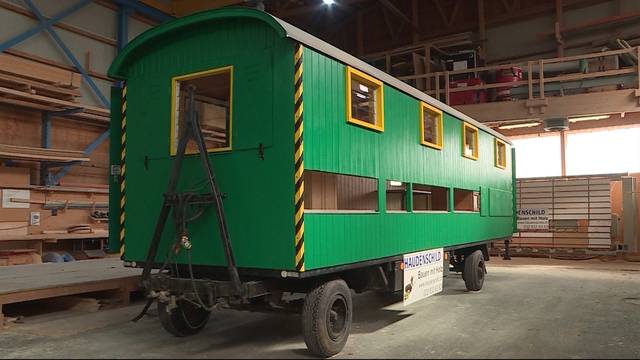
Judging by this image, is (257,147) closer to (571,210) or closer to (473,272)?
(473,272)

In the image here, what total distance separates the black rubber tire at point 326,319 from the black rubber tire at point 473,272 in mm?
4839

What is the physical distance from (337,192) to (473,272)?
3.77m

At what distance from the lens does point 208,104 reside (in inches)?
261

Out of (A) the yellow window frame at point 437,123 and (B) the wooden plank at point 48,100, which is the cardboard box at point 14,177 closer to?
(B) the wooden plank at point 48,100

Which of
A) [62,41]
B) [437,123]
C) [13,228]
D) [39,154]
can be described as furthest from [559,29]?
[13,228]

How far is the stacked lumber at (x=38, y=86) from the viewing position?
10820mm

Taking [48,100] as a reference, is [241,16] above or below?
below

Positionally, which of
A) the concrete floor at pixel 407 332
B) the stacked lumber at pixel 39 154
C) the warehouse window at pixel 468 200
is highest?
the stacked lumber at pixel 39 154

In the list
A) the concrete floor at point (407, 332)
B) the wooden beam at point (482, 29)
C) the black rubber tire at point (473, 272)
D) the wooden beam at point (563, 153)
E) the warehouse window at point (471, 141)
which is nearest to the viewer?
the concrete floor at point (407, 332)

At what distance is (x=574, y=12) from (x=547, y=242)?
809 centimetres

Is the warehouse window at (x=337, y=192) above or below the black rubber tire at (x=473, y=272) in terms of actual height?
above

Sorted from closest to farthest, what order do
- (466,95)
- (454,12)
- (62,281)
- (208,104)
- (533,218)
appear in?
1. (208,104)
2. (62,281)
3. (466,95)
4. (533,218)
5. (454,12)

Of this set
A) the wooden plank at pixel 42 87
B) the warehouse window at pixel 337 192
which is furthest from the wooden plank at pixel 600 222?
the wooden plank at pixel 42 87

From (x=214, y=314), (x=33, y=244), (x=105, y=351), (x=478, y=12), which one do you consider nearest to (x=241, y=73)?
(x=105, y=351)
